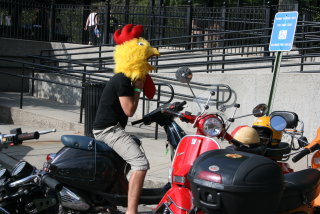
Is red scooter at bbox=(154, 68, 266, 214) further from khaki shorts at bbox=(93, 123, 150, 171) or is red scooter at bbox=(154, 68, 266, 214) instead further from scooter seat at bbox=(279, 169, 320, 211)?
scooter seat at bbox=(279, 169, 320, 211)

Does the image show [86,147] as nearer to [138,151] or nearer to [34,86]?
[138,151]

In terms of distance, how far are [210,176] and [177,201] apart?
81 centimetres

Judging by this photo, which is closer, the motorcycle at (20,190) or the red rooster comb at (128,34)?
the motorcycle at (20,190)

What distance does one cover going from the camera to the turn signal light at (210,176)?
11.7 feet

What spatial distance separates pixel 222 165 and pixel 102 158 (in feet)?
5.57

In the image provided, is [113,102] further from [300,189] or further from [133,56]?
[300,189]

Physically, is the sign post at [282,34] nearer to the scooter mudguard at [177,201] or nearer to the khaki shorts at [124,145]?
the khaki shorts at [124,145]

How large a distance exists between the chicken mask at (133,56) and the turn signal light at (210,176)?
4.64 ft

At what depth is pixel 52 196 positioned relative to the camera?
363 cm

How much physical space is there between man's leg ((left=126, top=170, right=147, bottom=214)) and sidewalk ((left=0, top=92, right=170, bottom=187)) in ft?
5.88

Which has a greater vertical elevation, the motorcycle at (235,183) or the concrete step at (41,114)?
the motorcycle at (235,183)

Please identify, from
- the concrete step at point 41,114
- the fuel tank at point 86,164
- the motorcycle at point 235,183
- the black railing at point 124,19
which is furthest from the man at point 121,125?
the black railing at point 124,19

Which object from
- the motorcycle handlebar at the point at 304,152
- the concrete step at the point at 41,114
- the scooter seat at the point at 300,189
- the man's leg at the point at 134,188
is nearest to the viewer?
the scooter seat at the point at 300,189

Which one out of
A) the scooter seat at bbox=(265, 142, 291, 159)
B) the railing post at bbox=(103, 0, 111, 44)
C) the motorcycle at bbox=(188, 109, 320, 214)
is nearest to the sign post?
the scooter seat at bbox=(265, 142, 291, 159)
